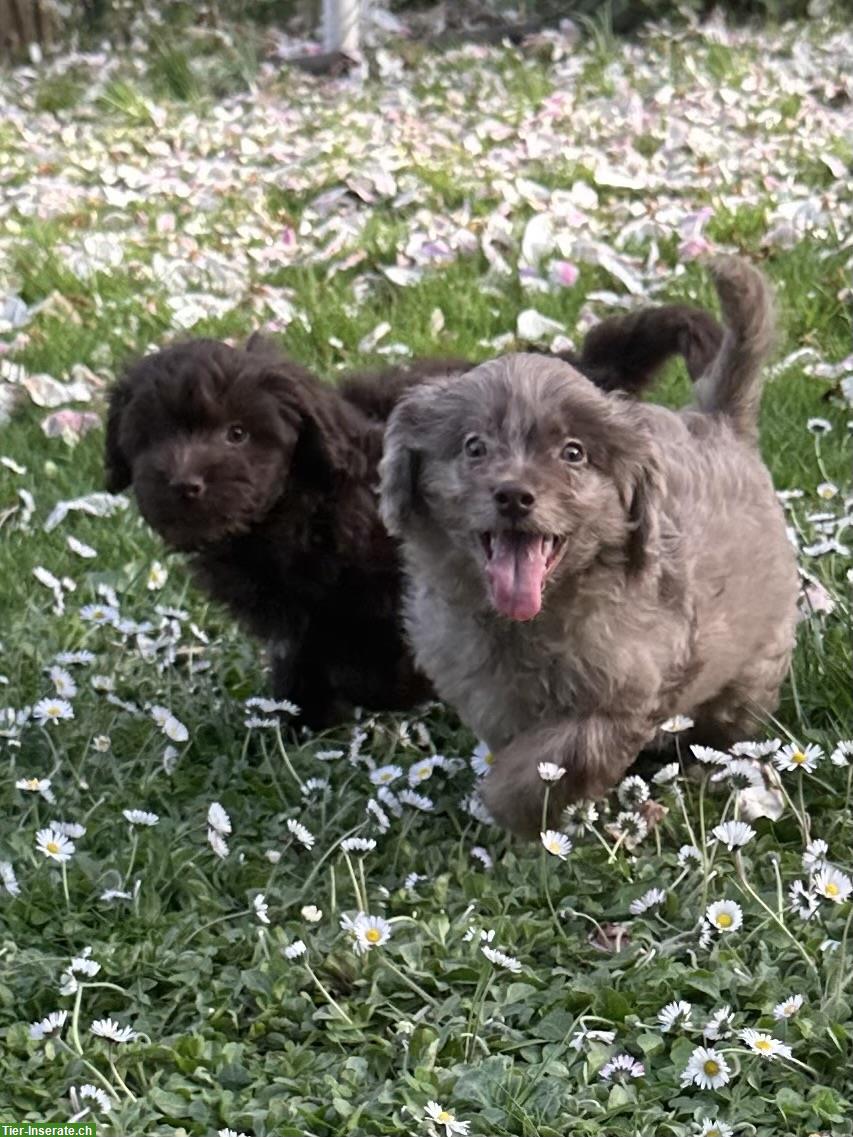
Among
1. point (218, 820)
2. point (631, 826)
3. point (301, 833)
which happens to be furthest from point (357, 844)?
point (631, 826)

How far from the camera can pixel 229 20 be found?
1159 centimetres

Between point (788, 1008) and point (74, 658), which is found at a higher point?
point (788, 1008)

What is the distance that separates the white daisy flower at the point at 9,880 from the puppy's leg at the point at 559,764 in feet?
2.67

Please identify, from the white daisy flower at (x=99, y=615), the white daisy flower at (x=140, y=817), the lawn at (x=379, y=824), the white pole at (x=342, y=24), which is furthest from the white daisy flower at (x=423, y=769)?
the white pole at (x=342, y=24)

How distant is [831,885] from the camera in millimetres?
2643

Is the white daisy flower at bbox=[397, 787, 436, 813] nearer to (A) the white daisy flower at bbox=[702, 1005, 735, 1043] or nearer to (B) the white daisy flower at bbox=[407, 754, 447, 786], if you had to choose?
(B) the white daisy flower at bbox=[407, 754, 447, 786]

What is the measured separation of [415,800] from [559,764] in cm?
38

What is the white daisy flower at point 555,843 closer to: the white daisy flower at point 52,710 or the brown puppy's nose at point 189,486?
the brown puppy's nose at point 189,486

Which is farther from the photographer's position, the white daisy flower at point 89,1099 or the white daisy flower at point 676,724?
the white daisy flower at point 676,724

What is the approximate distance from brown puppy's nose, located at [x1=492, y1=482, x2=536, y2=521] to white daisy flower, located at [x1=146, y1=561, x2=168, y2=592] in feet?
5.37

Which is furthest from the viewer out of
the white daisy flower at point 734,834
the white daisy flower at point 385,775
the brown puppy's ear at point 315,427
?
the brown puppy's ear at point 315,427

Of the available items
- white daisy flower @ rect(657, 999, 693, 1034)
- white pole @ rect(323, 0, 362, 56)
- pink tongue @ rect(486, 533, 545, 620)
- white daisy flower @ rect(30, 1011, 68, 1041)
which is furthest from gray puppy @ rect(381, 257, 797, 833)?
white pole @ rect(323, 0, 362, 56)

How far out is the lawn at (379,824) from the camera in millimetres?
2459

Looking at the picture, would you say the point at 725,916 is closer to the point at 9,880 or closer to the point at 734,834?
the point at 734,834
